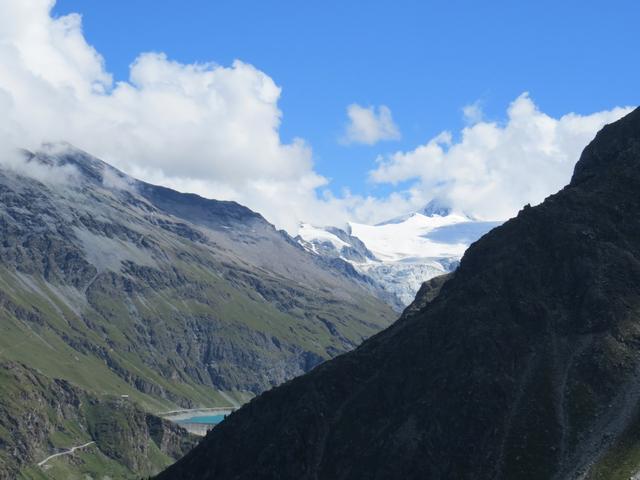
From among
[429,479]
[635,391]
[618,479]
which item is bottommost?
[429,479]

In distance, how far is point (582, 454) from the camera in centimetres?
18638

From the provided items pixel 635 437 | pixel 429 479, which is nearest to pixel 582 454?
pixel 635 437

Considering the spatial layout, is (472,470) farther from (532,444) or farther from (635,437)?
(635,437)

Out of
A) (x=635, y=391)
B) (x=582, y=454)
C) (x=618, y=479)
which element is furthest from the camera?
(x=635, y=391)

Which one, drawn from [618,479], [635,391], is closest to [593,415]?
[635,391]

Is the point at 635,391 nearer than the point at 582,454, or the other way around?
the point at 582,454

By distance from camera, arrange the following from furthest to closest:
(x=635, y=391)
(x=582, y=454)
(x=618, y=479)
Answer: (x=635, y=391), (x=582, y=454), (x=618, y=479)

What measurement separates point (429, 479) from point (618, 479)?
39.3 metres

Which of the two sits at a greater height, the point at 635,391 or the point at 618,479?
the point at 635,391

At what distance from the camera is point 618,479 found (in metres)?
174

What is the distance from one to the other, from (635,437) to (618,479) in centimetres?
1325

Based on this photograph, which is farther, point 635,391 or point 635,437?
point 635,391

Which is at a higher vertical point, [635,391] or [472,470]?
[635,391]

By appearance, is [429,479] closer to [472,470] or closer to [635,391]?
[472,470]
